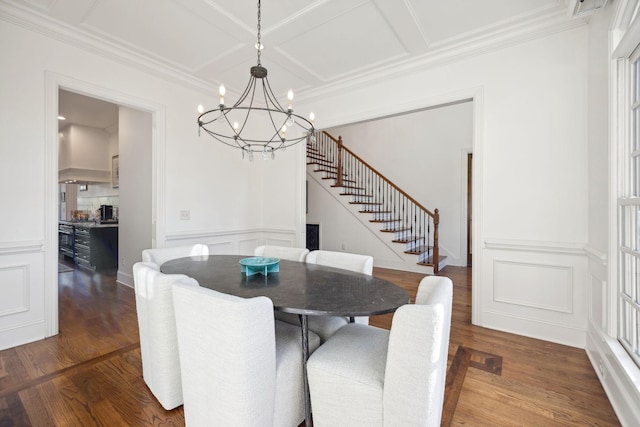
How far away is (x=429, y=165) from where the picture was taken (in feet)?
20.1

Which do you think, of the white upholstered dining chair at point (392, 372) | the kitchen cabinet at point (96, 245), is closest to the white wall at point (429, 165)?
the kitchen cabinet at point (96, 245)

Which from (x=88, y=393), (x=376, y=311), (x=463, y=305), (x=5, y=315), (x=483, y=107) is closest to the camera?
(x=376, y=311)

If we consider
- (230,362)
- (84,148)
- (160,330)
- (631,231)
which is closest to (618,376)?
(631,231)

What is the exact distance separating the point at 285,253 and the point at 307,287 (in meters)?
0.96

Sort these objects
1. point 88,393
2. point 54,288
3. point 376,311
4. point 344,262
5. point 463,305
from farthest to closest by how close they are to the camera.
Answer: point 463,305
point 54,288
point 344,262
point 88,393
point 376,311

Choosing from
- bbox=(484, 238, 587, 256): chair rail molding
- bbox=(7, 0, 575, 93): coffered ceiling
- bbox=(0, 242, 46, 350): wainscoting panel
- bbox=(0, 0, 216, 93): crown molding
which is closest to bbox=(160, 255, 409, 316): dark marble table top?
bbox=(0, 242, 46, 350): wainscoting panel

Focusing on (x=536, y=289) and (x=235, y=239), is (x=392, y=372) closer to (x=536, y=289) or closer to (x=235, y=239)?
(x=536, y=289)

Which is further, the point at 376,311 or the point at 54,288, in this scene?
the point at 54,288

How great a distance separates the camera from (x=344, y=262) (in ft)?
7.11

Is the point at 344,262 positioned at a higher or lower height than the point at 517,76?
lower

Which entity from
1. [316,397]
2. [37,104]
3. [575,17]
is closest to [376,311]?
[316,397]

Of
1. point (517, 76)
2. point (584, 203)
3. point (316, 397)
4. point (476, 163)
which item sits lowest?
point (316, 397)

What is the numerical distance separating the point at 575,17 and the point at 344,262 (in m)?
2.66

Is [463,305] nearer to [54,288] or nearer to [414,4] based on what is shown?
[414,4]
